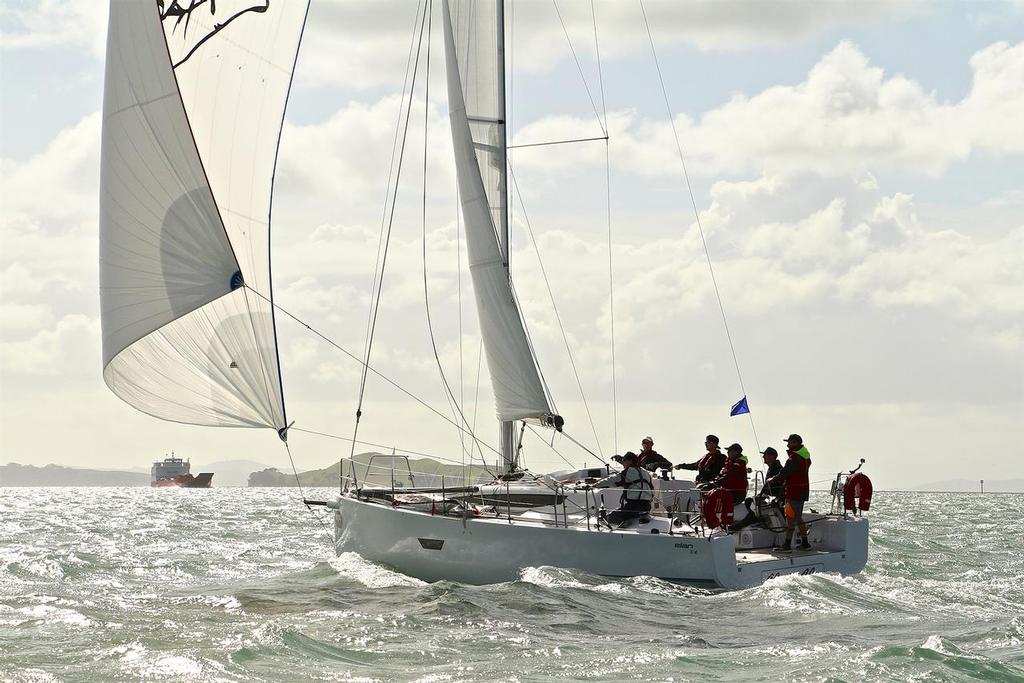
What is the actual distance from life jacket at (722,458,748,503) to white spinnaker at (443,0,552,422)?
4969 millimetres

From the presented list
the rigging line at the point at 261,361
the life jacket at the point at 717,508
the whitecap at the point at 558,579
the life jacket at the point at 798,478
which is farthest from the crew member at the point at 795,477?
the rigging line at the point at 261,361

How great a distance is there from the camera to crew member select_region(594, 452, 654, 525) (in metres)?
14.8

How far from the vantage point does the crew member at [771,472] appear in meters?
16.2

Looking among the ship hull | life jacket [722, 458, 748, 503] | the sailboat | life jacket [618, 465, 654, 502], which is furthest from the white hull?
the ship hull

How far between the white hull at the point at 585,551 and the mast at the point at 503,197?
11.7 feet

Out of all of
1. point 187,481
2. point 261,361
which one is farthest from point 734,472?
point 187,481

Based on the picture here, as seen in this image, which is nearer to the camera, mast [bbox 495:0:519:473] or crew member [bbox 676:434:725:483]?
crew member [bbox 676:434:725:483]

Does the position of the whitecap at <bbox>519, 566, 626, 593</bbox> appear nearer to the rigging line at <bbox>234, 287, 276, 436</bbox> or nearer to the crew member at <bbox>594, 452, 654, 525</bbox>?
the crew member at <bbox>594, 452, 654, 525</bbox>

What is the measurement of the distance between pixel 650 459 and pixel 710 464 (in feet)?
3.48

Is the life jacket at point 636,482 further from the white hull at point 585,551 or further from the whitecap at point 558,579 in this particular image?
the whitecap at point 558,579

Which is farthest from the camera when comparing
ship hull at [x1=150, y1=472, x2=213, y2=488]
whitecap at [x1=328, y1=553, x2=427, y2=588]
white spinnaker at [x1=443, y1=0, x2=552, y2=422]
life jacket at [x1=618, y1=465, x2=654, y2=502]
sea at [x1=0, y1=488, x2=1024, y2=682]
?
ship hull at [x1=150, y1=472, x2=213, y2=488]

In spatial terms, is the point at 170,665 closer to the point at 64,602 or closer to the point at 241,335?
the point at 241,335

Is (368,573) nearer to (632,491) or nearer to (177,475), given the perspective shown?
(632,491)

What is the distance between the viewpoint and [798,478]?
15406mm
